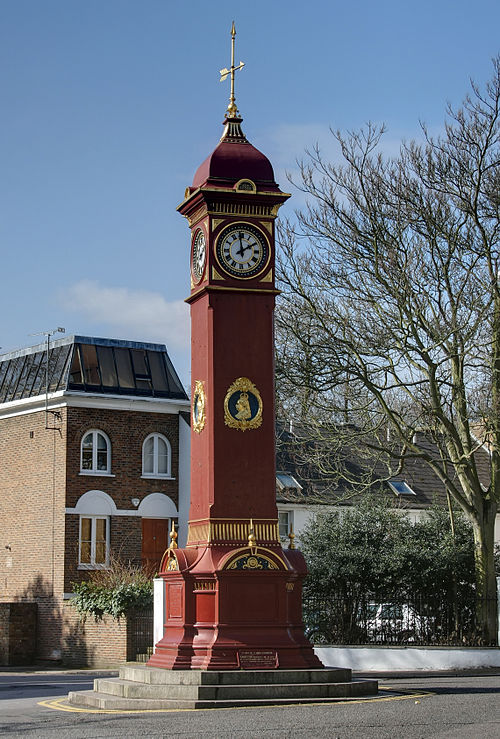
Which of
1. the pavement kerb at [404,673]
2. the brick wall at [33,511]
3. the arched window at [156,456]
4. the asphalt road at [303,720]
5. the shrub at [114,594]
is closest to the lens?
the asphalt road at [303,720]

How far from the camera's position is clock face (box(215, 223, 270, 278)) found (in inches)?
701

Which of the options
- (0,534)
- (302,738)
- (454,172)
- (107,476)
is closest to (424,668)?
(454,172)

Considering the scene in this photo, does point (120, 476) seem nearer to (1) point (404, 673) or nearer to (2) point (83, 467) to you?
(2) point (83, 467)

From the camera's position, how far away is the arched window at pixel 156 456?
36.1m

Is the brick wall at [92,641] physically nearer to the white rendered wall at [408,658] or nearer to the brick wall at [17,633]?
the brick wall at [17,633]

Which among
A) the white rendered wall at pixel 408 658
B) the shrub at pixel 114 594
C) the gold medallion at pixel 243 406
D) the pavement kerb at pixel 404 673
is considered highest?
the gold medallion at pixel 243 406

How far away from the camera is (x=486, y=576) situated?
2477 centimetres

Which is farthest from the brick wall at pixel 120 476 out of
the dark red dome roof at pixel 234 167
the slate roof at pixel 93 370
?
the dark red dome roof at pixel 234 167

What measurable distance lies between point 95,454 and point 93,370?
9.23 ft

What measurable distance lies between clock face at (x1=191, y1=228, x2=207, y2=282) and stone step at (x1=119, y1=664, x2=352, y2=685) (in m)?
6.17

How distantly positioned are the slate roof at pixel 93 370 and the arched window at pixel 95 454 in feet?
4.63

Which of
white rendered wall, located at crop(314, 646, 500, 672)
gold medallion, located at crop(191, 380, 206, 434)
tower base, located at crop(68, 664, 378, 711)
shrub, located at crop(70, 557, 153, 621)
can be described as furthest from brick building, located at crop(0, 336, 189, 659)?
tower base, located at crop(68, 664, 378, 711)

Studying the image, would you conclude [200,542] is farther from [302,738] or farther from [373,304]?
[373,304]

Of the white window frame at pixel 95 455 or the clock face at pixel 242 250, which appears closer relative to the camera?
the clock face at pixel 242 250
